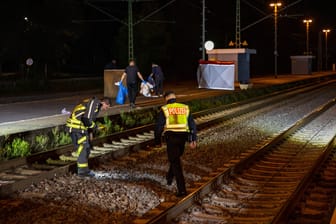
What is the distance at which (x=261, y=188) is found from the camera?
444 inches

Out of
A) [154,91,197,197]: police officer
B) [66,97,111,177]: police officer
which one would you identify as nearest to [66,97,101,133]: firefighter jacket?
[66,97,111,177]: police officer

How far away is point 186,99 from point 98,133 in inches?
453

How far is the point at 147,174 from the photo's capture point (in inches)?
480

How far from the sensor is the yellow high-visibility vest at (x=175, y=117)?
957 centimetres

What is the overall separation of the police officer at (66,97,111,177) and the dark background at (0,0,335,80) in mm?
29012

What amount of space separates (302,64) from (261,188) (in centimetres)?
5864

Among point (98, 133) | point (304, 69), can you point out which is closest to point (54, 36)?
point (304, 69)

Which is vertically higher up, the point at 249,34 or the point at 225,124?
the point at 249,34

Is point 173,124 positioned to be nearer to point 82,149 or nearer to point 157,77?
point 82,149

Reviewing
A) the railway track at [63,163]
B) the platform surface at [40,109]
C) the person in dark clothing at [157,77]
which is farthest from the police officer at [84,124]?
the person in dark clothing at [157,77]

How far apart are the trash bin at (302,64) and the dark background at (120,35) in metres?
8.03

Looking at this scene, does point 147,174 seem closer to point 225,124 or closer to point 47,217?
point 47,217

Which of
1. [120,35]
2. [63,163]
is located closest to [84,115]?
[63,163]

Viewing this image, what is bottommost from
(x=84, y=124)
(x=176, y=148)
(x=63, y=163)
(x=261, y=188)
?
(x=261, y=188)
